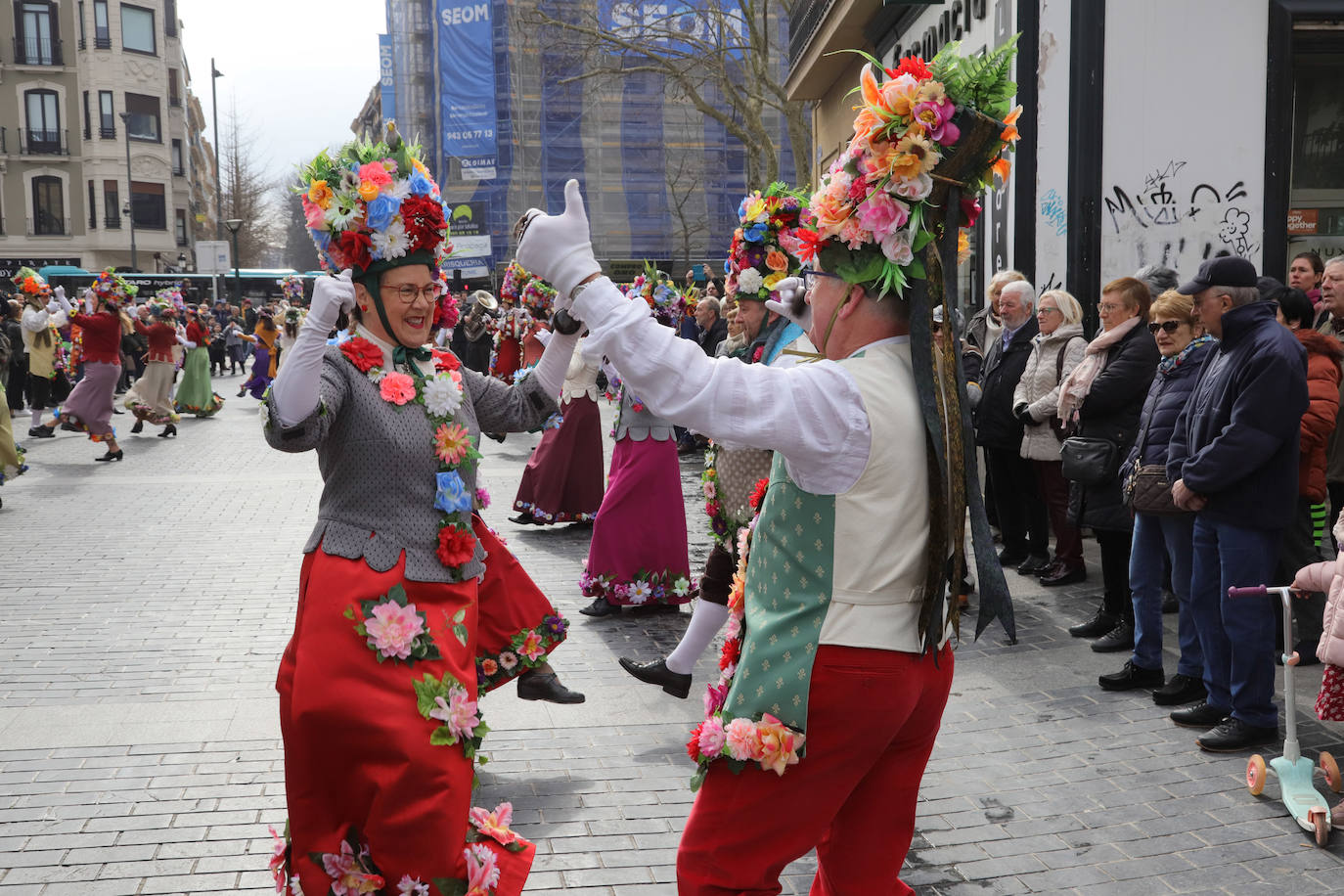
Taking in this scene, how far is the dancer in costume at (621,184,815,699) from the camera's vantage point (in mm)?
5617

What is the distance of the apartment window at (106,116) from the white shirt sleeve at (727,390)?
5790 centimetres

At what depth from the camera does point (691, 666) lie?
228 inches

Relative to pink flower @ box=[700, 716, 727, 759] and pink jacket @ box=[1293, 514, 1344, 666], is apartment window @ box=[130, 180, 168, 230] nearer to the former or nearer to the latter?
pink jacket @ box=[1293, 514, 1344, 666]

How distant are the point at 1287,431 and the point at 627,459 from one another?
12.8 ft

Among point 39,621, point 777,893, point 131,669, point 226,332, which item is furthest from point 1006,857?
point 226,332

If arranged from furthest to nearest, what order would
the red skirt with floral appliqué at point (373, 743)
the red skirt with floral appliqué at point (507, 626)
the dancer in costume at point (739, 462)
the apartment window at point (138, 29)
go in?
the apartment window at point (138, 29)
the dancer in costume at point (739, 462)
the red skirt with floral appliqué at point (507, 626)
the red skirt with floral appliqué at point (373, 743)

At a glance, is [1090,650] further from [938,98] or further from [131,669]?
[131,669]

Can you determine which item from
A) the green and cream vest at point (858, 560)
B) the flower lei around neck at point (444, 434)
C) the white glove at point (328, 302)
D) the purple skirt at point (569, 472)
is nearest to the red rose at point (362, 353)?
the flower lei around neck at point (444, 434)

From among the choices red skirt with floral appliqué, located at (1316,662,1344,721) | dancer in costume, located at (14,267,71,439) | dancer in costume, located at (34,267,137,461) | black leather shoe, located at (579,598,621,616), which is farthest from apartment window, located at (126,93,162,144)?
red skirt with floral appliqué, located at (1316,662,1344,721)

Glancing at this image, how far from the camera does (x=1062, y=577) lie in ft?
26.9

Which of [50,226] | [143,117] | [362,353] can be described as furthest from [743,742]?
[143,117]

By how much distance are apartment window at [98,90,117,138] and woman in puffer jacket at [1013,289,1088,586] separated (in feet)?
177

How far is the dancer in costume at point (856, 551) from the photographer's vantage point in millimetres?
2529

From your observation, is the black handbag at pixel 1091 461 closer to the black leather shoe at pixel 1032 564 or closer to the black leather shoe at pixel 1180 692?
the black leather shoe at pixel 1180 692
